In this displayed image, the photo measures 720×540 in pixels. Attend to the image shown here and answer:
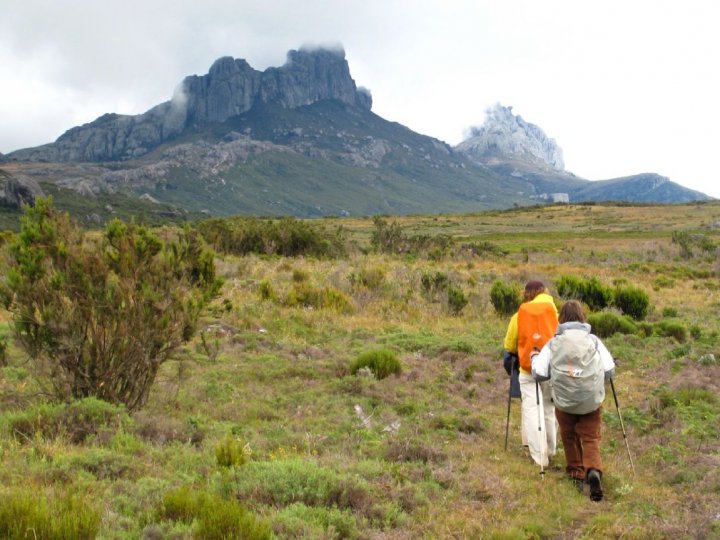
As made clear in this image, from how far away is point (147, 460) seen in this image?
544 cm

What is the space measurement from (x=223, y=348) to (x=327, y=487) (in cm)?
673

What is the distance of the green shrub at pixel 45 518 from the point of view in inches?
137

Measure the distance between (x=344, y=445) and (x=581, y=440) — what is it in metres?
2.61

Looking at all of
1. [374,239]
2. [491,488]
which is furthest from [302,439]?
[374,239]

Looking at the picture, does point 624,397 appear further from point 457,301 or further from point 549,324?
point 457,301

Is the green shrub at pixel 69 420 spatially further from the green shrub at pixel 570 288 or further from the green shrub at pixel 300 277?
the green shrub at pixel 570 288

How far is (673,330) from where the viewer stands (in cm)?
1359

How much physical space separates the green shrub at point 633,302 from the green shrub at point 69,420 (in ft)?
47.5

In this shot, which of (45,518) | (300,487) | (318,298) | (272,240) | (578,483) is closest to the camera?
(45,518)

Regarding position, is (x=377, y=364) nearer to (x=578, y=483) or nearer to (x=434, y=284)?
(x=578, y=483)

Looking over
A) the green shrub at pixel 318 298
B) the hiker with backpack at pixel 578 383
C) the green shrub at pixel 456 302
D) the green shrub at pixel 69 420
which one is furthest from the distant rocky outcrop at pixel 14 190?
the hiker with backpack at pixel 578 383

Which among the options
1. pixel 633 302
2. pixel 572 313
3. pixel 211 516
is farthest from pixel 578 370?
pixel 633 302

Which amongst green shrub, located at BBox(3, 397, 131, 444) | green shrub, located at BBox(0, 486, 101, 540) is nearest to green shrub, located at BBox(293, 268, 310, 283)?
green shrub, located at BBox(3, 397, 131, 444)

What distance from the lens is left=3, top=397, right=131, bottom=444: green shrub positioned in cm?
586
